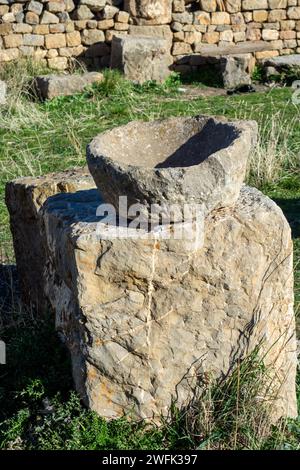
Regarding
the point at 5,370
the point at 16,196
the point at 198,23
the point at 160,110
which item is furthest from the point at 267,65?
the point at 5,370

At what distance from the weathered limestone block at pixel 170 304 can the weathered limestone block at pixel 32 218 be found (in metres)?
0.95

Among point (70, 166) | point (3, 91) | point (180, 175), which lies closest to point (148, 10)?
point (3, 91)

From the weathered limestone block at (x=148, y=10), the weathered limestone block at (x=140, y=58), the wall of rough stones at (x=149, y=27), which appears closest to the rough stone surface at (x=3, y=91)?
the wall of rough stones at (x=149, y=27)

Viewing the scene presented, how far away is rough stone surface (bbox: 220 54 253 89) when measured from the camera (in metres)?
12.4

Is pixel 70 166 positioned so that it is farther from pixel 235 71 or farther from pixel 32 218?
pixel 235 71

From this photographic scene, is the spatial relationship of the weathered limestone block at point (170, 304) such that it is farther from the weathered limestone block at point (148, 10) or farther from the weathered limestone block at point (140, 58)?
the weathered limestone block at point (148, 10)

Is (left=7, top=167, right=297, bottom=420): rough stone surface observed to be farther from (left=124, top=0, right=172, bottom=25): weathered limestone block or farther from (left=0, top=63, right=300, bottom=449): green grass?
(left=124, top=0, right=172, bottom=25): weathered limestone block

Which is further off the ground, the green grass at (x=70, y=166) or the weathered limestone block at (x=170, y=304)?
the weathered limestone block at (x=170, y=304)

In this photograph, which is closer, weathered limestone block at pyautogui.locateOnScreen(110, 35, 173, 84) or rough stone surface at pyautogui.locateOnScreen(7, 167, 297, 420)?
rough stone surface at pyautogui.locateOnScreen(7, 167, 297, 420)

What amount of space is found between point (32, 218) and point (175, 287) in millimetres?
1607

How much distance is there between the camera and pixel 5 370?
14.3 ft

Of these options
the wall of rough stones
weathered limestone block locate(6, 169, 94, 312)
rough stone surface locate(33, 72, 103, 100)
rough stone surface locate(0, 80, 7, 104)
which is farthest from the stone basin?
the wall of rough stones

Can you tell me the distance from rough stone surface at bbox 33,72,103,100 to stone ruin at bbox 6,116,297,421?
7.45 meters

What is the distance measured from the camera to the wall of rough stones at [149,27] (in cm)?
1245
